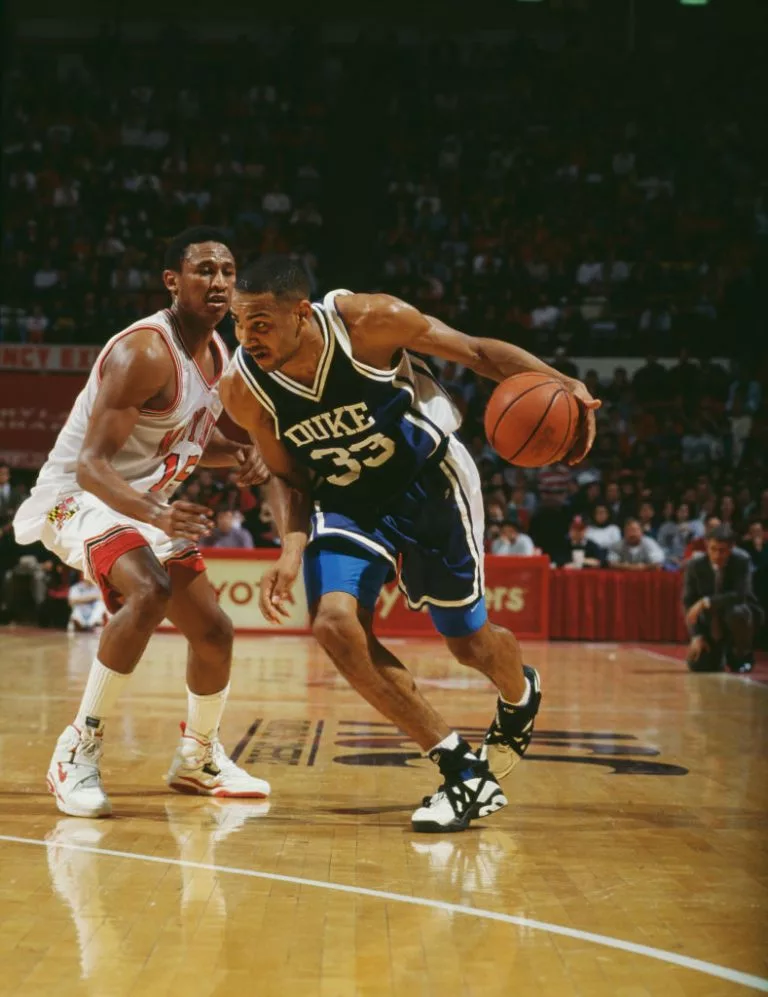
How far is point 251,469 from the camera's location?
523 cm

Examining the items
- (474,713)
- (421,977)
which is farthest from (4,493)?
(421,977)

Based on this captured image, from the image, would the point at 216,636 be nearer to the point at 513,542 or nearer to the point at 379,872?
the point at 379,872

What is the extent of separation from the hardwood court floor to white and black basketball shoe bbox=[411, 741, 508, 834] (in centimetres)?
7

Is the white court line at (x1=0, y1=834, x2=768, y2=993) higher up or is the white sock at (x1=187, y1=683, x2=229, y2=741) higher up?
the white sock at (x1=187, y1=683, x2=229, y2=741)

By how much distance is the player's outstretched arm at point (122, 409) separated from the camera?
4445mm

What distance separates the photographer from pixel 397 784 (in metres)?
5.23

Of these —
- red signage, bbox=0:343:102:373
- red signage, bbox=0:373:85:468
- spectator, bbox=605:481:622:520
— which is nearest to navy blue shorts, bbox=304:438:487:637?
spectator, bbox=605:481:622:520

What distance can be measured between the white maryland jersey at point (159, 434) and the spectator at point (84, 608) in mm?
8018

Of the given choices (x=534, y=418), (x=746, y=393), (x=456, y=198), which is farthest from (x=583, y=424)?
(x=456, y=198)

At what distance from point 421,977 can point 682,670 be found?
822cm

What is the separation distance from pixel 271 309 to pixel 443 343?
1.89 feet

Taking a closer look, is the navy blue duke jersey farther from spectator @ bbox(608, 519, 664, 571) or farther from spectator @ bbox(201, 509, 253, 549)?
spectator @ bbox(608, 519, 664, 571)

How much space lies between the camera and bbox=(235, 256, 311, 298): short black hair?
4258 mm

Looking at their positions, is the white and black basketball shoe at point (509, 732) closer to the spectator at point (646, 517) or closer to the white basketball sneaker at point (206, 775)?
the white basketball sneaker at point (206, 775)
